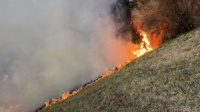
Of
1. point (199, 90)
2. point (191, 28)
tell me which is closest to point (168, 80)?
point (199, 90)

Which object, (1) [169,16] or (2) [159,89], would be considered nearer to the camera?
(2) [159,89]

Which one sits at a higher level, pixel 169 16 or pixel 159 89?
pixel 169 16

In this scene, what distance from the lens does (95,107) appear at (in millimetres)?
9836

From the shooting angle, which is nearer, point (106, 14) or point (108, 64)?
point (108, 64)

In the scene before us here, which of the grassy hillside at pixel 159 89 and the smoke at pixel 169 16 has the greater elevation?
the smoke at pixel 169 16

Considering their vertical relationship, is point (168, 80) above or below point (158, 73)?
below

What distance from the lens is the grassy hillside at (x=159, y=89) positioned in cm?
755

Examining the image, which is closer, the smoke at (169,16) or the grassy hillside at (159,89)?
the grassy hillside at (159,89)

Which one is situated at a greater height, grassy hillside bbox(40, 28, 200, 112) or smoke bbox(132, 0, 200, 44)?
smoke bbox(132, 0, 200, 44)

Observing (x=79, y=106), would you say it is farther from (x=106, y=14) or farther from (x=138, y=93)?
(x=106, y=14)

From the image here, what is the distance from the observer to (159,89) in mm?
8773

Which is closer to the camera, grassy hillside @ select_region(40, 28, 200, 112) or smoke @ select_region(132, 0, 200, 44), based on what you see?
grassy hillside @ select_region(40, 28, 200, 112)

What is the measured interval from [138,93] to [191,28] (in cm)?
986

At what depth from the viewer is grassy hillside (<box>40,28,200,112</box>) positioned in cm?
755
